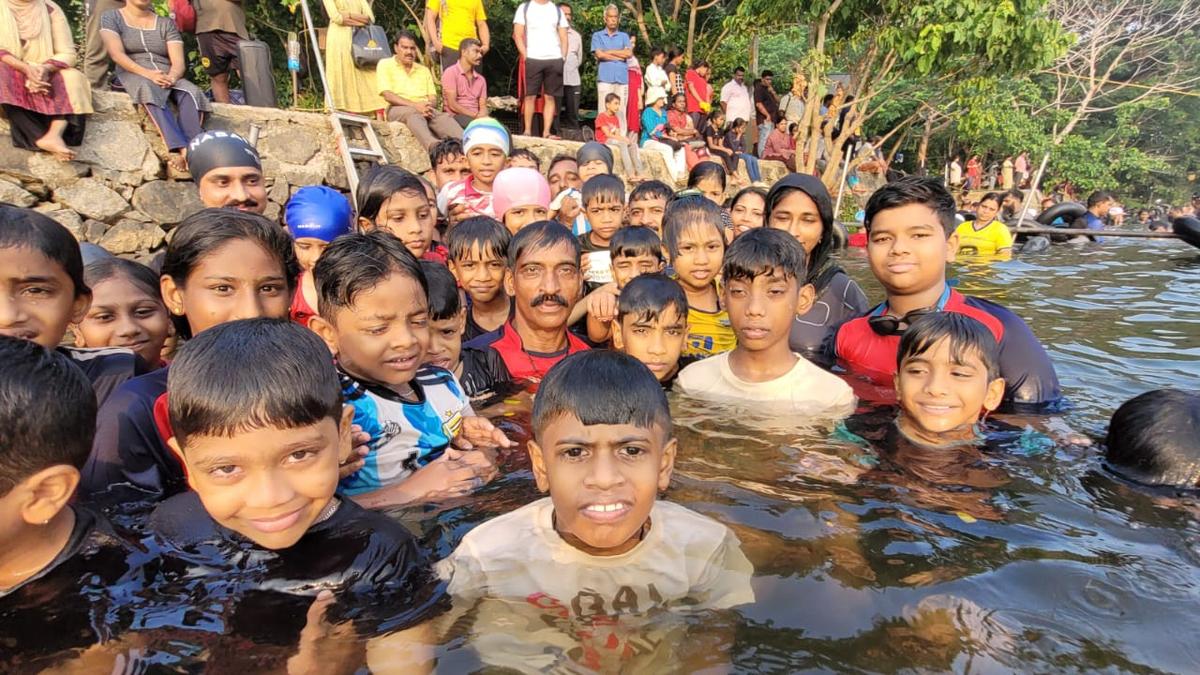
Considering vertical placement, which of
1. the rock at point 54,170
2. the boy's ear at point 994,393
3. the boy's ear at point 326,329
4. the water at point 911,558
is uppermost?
the rock at point 54,170

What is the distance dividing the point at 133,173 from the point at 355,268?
18.8 feet

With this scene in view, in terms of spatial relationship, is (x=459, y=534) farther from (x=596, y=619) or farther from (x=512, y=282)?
(x=512, y=282)

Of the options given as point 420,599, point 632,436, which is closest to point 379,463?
point 420,599

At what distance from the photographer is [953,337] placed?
124 inches

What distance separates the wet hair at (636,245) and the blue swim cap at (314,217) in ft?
5.84

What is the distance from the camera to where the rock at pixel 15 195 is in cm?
612

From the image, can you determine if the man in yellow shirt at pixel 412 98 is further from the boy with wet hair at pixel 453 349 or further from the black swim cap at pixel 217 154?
the boy with wet hair at pixel 453 349

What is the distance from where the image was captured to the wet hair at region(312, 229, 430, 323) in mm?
2781

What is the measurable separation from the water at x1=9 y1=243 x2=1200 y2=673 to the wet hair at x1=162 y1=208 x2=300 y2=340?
128cm

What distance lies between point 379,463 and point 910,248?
2.99 metres

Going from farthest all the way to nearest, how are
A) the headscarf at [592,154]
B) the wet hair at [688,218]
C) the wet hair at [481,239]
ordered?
the headscarf at [592,154]
the wet hair at [688,218]
the wet hair at [481,239]

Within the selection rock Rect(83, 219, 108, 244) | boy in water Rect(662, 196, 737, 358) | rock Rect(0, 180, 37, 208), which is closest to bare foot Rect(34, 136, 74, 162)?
rock Rect(0, 180, 37, 208)

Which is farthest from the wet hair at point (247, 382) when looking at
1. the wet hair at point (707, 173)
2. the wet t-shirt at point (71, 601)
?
the wet hair at point (707, 173)

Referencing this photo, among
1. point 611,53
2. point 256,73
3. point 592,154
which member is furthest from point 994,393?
point 611,53
